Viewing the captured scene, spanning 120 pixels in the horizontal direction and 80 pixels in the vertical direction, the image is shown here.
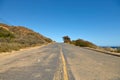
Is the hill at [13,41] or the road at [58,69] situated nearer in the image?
the road at [58,69]

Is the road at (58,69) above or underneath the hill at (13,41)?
underneath

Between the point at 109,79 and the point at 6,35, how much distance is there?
56617 millimetres

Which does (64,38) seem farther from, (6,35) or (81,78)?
(81,78)

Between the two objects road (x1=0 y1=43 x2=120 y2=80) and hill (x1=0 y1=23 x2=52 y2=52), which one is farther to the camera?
hill (x1=0 y1=23 x2=52 y2=52)

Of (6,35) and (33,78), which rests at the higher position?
(6,35)

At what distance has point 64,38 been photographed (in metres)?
178

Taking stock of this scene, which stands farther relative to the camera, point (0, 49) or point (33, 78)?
point (0, 49)

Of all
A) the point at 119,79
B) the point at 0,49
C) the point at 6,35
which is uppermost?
the point at 6,35

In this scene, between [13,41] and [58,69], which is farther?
[13,41]

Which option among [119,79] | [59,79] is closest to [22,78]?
[59,79]

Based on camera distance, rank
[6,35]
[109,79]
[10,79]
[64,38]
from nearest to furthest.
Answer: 1. [10,79]
2. [109,79]
3. [6,35]
4. [64,38]

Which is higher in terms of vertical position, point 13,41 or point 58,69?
point 13,41

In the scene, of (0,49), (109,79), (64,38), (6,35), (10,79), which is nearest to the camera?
(10,79)

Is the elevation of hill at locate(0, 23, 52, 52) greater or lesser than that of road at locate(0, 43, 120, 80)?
greater
